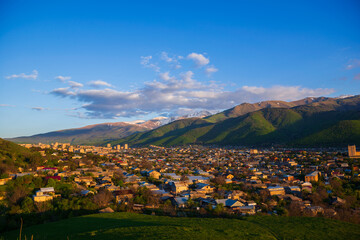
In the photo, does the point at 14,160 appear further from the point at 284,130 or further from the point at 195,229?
the point at 284,130

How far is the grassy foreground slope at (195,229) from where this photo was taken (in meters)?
10.8

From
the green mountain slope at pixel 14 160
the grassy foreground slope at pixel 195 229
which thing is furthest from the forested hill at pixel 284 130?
the green mountain slope at pixel 14 160

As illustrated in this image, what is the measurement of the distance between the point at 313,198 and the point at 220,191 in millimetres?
8794

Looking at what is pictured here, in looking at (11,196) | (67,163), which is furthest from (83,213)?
(67,163)

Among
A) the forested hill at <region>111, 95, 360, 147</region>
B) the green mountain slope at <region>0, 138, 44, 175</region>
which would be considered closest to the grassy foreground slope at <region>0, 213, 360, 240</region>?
the green mountain slope at <region>0, 138, 44, 175</region>

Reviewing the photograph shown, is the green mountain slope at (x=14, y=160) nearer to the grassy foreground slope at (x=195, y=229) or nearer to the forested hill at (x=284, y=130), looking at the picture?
the grassy foreground slope at (x=195, y=229)

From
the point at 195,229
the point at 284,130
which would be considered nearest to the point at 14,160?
the point at 195,229

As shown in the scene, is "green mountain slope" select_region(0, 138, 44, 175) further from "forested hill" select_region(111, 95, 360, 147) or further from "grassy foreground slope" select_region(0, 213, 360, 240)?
"forested hill" select_region(111, 95, 360, 147)

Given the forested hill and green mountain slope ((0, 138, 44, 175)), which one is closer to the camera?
green mountain slope ((0, 138, 44, 175))

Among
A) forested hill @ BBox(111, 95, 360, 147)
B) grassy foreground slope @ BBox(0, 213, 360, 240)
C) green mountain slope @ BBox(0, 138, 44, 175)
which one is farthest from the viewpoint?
forested hill @ BBox(111, 95, 360, 147)

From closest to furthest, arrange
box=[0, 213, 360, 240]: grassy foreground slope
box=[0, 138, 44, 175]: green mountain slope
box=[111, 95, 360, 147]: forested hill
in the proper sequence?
box=[0, 213, 360, 240]: grassy foreground slope → box=[0, 138, 44, 175]: green mountain slope → box=[111, 95, 360, 147]: forested hill

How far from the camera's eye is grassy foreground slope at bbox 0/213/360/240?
1078 centimetres

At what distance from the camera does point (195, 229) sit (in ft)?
38.4

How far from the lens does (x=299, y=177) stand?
113ft
